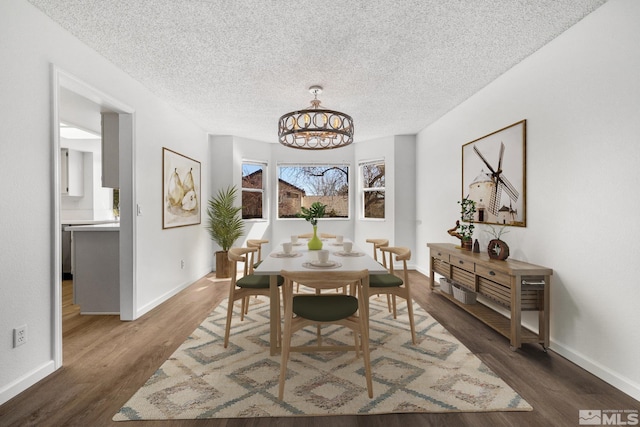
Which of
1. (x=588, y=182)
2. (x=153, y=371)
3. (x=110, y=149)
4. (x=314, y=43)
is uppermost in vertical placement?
(x=314, y=43)

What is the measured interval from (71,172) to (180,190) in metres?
2.99

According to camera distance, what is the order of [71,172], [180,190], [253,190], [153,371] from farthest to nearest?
[253,190], [71,172], [180,190], [153,371]

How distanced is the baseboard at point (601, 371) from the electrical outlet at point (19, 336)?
3.88 m

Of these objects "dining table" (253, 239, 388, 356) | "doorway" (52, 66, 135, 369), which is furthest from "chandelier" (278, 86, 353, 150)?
"doorway" (52, 66, 135, 369)

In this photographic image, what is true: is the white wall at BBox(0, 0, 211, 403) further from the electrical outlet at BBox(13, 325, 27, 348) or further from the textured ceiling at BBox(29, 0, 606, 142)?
the textured ceiling at BBox(29, 0, 606, 142)

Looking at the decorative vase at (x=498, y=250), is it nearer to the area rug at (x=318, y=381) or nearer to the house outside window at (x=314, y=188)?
the area rug at (x=318, y=381)

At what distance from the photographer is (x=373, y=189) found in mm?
6086

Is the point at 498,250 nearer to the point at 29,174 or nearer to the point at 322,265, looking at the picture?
the point at 322,265

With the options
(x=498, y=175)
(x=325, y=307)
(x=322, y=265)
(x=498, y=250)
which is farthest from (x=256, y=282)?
(x=498, y=175)

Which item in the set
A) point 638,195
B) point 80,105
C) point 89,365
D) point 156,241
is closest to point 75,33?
point 80,105

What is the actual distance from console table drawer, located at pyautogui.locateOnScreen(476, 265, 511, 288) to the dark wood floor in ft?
1.75

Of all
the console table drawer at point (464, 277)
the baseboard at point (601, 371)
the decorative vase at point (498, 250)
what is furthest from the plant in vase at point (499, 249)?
the baseboard at point (601, 371)

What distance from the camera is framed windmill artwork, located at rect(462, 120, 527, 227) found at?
287 centimetres

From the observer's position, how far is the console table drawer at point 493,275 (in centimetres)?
252
